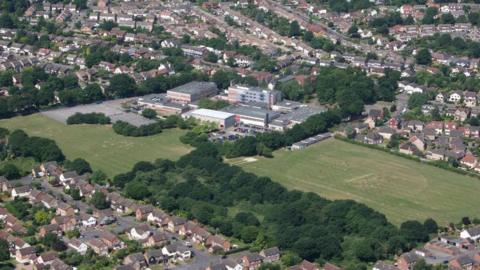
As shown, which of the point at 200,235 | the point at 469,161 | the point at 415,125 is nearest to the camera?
the point at 200,235

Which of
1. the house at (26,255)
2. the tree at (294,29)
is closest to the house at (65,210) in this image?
the house at (26,255)

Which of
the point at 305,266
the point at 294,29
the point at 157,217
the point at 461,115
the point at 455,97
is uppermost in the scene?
the point at 294,29

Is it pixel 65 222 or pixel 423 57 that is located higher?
pixel 423 57

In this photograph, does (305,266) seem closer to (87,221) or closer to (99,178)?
(87,221)

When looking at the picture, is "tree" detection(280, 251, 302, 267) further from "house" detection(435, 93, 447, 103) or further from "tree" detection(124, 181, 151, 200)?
"house" detection(435, 93, 447, 103)

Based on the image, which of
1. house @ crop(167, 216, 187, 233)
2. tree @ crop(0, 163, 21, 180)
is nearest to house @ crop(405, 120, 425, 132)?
house @ crop(167, 216, 187, 233)

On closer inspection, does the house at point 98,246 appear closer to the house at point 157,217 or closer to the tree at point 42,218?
the tree at point 42,218

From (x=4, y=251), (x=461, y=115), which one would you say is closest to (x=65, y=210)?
(x=4, y=251)
